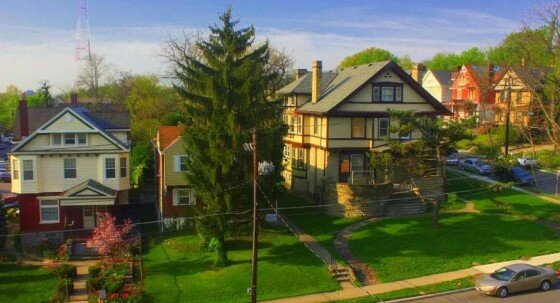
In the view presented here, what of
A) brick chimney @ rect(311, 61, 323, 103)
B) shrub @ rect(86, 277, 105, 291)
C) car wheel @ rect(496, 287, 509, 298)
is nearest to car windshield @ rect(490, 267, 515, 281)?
car wheel @ rect(496, 287, 509, 298)

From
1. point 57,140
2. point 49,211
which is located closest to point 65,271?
point 49,211

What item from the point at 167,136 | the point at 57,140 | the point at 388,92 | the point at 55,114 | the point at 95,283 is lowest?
the point at 95,283

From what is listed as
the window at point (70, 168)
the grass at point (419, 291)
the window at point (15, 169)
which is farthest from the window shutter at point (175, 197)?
the grass at point (419, 291)

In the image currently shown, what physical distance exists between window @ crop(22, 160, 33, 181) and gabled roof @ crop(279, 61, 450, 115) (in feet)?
70.1

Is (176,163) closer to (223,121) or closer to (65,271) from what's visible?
(223,121)

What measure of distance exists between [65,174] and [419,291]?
25.6 metres

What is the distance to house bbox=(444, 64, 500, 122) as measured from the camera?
68938 millimetres

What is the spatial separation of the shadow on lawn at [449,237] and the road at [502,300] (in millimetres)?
4259

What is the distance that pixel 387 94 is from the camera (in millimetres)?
41281

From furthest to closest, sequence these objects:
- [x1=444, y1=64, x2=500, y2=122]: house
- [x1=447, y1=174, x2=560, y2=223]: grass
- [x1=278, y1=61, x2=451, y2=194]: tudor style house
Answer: [x1=444, y1=64, x2=500, y2=122]: house, [x1=278, y1=61, x2=451, y2=194]: tudor style house, [x1=447, y1=174, x2=560, y2=223]: grass

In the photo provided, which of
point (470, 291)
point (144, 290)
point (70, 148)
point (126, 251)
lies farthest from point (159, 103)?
point (470, 291)

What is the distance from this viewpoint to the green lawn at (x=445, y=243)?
1110 inches

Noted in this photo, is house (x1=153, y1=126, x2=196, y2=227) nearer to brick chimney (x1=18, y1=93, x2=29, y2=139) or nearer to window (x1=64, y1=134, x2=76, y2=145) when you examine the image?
window (x1=64, y1=134, x2=76, y2=145)

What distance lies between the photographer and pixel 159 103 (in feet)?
195
